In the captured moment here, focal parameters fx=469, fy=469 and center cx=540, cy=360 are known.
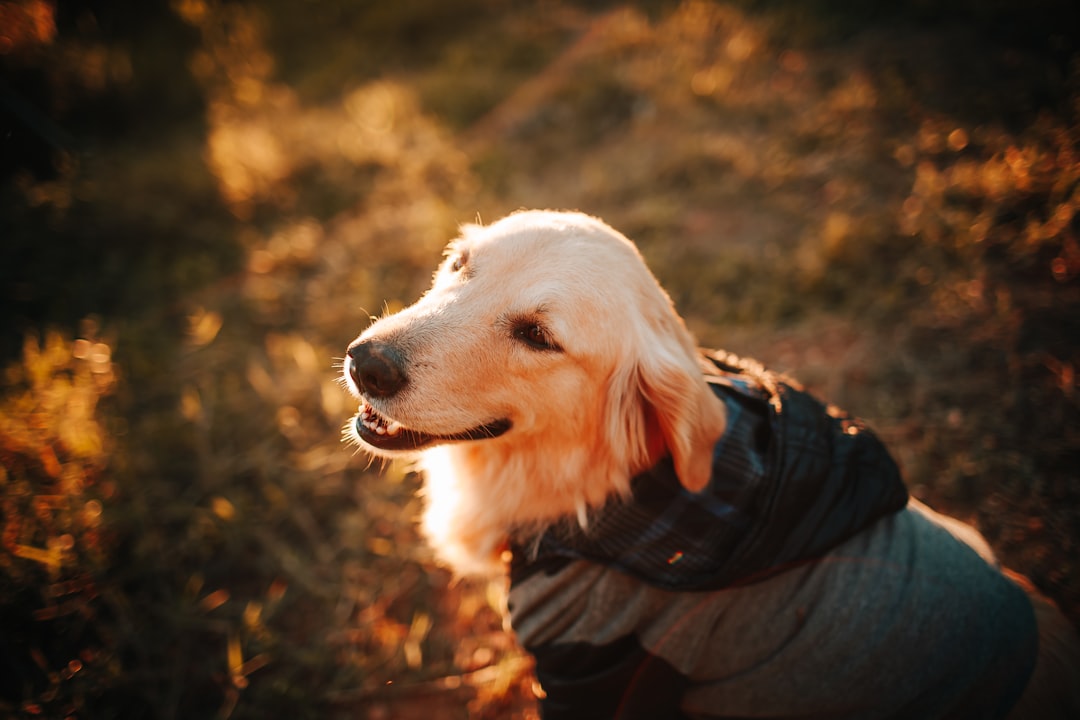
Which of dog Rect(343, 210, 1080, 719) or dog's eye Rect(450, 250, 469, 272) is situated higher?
dog's eye Rect(450, 250, 469, 272)

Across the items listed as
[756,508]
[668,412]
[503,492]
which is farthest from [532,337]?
[756,508]

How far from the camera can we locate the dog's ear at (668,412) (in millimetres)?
1458

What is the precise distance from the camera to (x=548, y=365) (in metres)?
1.64

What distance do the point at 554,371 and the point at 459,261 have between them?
66cm

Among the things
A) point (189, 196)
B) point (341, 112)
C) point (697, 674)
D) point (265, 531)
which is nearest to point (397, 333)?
point (697, 674)

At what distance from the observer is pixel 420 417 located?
158 cm

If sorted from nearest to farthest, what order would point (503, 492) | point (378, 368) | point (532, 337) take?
point (378, 368) → point (532, 337) → point (503, 492)

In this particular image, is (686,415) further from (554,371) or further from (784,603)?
(784,603)

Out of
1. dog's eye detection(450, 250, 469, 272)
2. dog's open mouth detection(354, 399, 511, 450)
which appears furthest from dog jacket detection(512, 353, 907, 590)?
dog's eye detection(450, 250, 469, 272)

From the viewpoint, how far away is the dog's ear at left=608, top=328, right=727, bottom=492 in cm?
146

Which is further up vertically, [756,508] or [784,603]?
[756,508]

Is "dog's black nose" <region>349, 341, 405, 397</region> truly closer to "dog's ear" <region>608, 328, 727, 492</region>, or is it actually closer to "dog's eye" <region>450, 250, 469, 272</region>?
"dog's eye" <region>450, 250, 469, 272</region>

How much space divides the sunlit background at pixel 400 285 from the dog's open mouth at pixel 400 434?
1.48 ft

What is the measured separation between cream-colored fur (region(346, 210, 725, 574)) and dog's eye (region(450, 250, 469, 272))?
0.25ft
